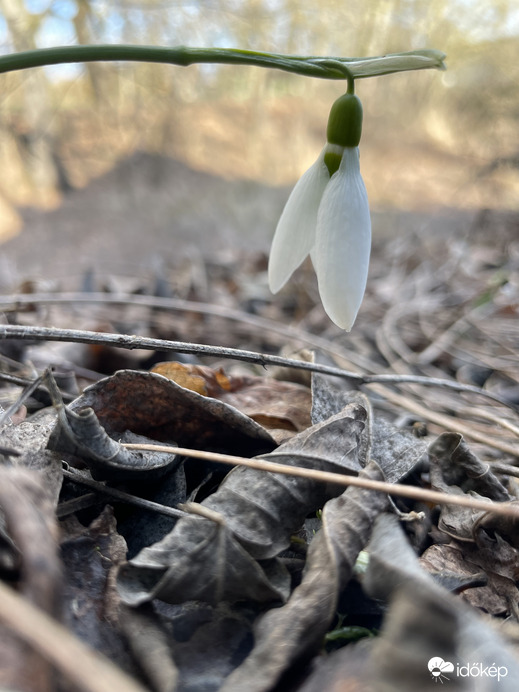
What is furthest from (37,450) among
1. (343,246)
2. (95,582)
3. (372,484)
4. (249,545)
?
(343,246)

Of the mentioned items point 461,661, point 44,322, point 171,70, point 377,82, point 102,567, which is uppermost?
point 377,82

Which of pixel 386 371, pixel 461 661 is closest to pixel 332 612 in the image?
pixel 461 661

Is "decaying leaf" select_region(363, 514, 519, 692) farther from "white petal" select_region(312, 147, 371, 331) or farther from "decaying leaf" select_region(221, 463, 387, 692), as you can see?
"white petal" select_region(312, 147, 371, 331)

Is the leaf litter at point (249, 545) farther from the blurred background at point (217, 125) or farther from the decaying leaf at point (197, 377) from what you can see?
the blurred background at point (217, 125)

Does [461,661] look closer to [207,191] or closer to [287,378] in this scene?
[287,378]

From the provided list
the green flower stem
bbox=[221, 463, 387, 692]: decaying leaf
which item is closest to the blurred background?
the green flower stem

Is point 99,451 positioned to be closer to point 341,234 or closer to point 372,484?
point 372,484

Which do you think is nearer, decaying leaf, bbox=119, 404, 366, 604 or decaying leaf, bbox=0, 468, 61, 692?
decaying leaf, bbox=0, 468, 61, 692
